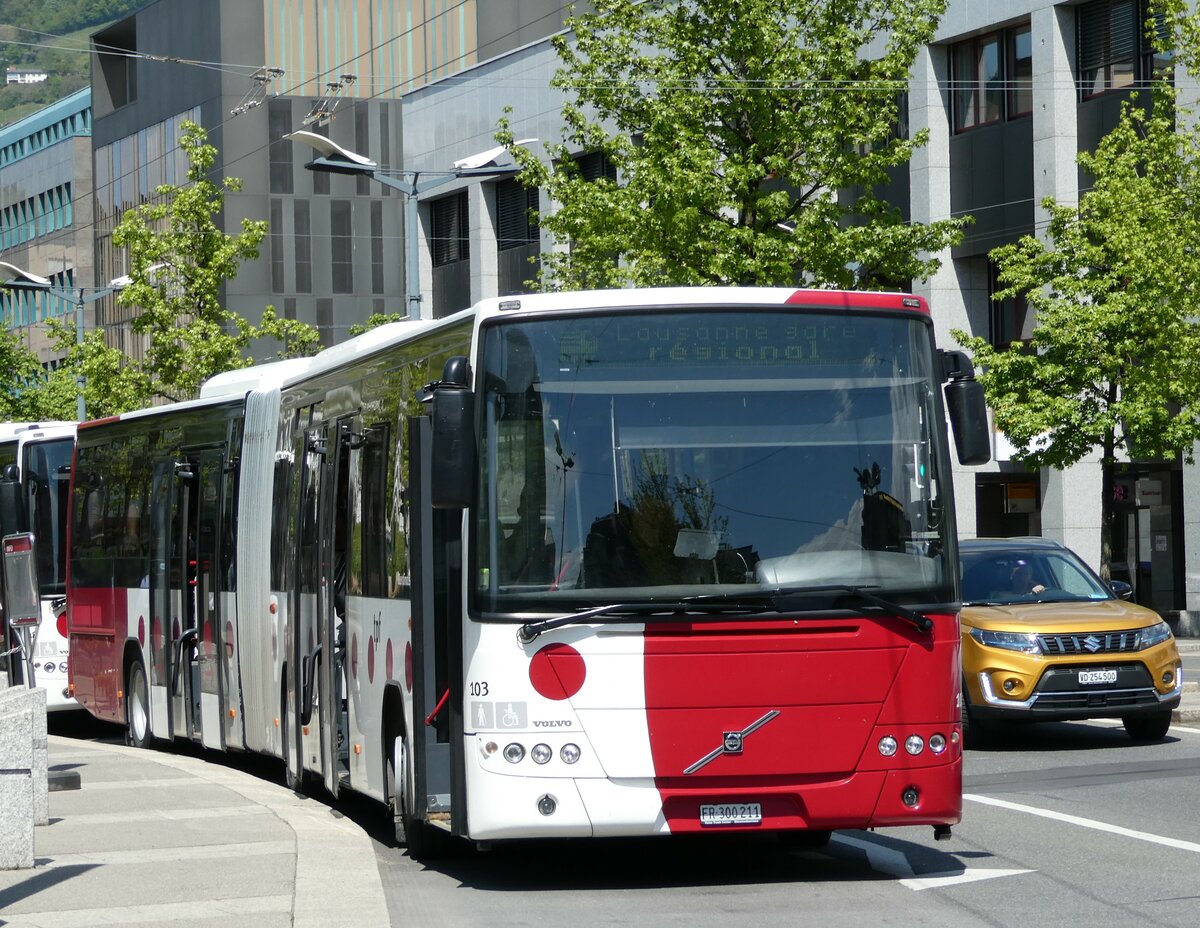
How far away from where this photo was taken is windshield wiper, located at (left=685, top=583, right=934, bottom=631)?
979 centimetres

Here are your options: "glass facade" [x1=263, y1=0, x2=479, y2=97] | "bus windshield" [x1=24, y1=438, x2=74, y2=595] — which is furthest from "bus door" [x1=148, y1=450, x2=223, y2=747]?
"glass facade" [x1=263, y1=0, x2=479, y2=97]

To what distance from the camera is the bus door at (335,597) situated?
1274 cm

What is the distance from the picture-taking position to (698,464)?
9906 mm

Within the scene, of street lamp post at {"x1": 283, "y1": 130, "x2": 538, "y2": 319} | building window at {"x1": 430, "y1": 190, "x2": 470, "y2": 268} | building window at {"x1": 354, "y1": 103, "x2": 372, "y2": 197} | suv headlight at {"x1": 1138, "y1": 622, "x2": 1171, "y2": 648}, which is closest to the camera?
suv headlight at {"x1": 1138, "y1": 622, "x2": 1171, "y2": 648}

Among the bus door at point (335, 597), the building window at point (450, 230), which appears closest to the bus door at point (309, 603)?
the bus door at point (335, 597)

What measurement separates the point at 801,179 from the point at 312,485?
16.6m

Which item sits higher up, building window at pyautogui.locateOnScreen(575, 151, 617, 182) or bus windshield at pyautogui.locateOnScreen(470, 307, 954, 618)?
building window at pyautogui.locateOnScreen(575, 151, 617, 182)

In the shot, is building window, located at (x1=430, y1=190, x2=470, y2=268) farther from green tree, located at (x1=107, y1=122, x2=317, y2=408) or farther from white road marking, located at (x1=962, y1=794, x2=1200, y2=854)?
white road marking, located at (x1=962, y1=794, x2=1200, y2=854)

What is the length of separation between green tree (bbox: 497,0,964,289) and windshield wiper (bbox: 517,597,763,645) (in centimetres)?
1882

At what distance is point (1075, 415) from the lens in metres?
33.3

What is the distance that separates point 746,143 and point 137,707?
1338 centimetres

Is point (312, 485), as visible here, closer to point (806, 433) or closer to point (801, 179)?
point (806, 433)

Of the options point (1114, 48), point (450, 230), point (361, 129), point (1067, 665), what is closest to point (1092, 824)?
point (1067, 665)

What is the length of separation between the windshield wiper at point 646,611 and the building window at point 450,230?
46.4 m
